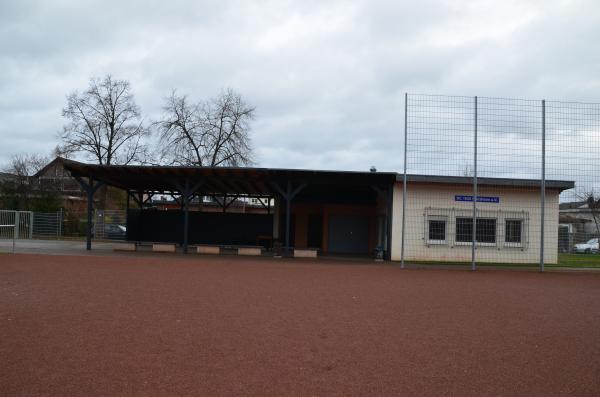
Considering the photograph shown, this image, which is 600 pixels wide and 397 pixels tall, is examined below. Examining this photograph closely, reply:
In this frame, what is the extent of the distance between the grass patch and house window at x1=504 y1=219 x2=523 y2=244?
162 centimetres

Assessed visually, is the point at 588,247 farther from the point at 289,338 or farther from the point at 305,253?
the point at 289,338

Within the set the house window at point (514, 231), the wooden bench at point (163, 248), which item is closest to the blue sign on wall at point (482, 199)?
the house window at point (514, 231)

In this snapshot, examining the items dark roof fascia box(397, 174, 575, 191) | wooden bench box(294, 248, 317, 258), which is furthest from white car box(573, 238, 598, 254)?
wooden bench box(294, 248, 317, 258)

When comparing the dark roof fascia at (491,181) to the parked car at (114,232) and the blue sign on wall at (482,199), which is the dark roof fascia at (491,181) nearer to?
the blue sign on wall at (482,199)

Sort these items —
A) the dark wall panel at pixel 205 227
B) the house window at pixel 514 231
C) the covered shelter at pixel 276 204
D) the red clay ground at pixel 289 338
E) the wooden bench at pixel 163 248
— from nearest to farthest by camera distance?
the red clay ground at pixel 289 338 < the house window at pixel 514 231 < the covered shelter at pixel 276 204 < the wooden bench at pixel 163 248 < the dark wall panel at pixel 205 227

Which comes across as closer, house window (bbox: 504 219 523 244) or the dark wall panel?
house window (bbox: 504 219 523 244)

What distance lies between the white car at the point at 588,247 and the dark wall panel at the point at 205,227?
48.1 ft

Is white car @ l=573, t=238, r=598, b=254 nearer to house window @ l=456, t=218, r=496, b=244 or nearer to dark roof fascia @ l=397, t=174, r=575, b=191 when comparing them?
dark roof fascia @ l=397, t=174, r=575, b=191

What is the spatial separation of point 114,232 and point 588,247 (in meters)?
25.0

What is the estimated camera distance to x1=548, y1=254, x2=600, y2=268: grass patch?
18823 millimetres

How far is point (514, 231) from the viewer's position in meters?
19.8

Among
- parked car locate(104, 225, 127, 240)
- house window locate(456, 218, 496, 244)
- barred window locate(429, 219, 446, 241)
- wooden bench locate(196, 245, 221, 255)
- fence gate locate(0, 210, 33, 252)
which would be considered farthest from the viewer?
parked car locate(104, 225, 127, 240)

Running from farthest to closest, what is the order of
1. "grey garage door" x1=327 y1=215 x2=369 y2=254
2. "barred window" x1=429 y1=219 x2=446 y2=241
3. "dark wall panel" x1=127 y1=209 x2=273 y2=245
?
"dark wall panel" x1=127 y1=209 x2=273 y2=245, "grey garage door" x1=327 y1=215 x2=369 y2=254, "barred window" x1=429 y1=219 x2=446 y2=241

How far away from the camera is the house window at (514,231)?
19.8 m
